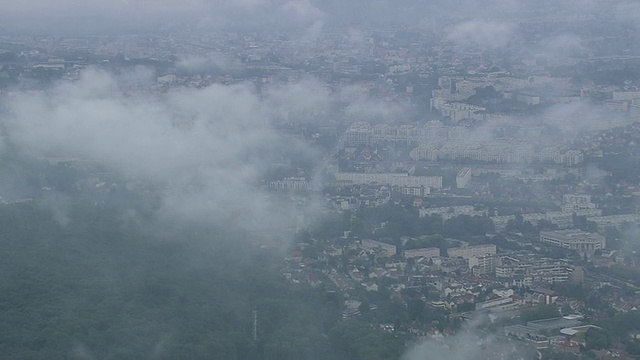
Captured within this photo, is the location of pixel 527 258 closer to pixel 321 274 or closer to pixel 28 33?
pixel 321 274

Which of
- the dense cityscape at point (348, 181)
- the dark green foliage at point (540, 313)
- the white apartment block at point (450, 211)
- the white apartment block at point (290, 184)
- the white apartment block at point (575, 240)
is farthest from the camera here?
the white apartment block at point (290, 184)

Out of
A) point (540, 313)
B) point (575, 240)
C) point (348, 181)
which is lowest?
point (540, 313)

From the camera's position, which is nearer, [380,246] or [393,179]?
[380,246]

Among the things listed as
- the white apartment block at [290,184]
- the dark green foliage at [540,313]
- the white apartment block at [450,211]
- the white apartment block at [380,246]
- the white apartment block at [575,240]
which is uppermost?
the white apartment block at [290,184]

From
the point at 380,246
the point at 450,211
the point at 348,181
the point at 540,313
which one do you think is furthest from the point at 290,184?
the point at 540,313

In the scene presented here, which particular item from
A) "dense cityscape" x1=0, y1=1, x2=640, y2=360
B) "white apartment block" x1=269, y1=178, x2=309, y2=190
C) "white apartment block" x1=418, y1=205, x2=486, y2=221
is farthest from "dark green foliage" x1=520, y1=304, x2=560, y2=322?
"white apartment block" x1=269, y1=178, x2=309, y2=190

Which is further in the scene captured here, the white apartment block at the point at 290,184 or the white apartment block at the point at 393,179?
the white apartment block at the point at 393,179

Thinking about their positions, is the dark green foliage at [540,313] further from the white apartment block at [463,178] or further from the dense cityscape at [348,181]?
the white apartment block at [463,178]

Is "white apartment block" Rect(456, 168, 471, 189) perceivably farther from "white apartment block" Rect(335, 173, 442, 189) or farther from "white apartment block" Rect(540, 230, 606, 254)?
"white apartment block" Rect(540, 230, 606, 254)

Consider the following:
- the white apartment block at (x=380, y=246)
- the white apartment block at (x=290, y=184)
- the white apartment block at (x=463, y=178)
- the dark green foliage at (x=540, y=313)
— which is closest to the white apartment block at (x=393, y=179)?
the white apartment block at (x=463, y=178)

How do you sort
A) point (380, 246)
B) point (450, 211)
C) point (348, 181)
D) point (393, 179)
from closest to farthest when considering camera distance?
point (380, 246), point (450, 211), point (348, 181), point (393, 179)

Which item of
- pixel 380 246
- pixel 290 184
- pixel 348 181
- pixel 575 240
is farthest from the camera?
pixel 348 181

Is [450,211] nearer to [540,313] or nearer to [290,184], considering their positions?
[290,184]
